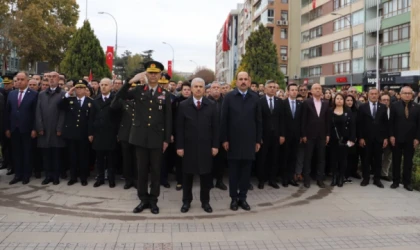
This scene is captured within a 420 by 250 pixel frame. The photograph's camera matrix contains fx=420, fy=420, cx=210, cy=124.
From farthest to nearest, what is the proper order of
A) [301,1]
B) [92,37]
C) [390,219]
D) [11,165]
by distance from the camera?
[301,1] < [92,37] < [11,165] < [390,219]

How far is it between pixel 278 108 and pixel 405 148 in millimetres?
2845

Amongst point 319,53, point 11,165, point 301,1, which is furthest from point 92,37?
point 301,1

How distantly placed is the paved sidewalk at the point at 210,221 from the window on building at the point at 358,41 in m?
44.9

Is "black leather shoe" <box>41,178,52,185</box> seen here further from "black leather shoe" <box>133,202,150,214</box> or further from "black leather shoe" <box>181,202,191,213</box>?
"black leather shoe" <box>181,202,191,213</box>

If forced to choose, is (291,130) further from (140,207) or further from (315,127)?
(140,207)

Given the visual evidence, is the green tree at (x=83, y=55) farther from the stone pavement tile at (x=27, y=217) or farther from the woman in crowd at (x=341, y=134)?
the stone pavement tile at (x=27, y=217)

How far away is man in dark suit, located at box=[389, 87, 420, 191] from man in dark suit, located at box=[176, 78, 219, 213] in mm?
4293

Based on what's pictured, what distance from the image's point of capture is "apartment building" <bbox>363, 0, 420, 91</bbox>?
1550 inches

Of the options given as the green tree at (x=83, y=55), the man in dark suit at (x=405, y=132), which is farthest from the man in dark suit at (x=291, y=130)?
the green tree at (x=83, y=55)

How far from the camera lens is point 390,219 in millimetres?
6695

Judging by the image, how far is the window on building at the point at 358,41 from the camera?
49.8 meters

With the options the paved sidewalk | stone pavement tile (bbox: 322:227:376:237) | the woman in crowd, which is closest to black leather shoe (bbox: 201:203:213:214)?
the paved sidewalk

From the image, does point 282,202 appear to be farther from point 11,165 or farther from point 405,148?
point 11,165

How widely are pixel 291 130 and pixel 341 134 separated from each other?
1.15 metres
